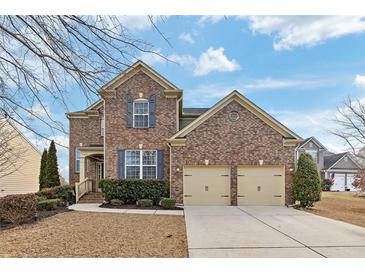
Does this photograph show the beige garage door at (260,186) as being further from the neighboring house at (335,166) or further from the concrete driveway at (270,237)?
the neighboring house at (335,166)

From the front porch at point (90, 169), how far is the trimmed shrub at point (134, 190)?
1.91 metres

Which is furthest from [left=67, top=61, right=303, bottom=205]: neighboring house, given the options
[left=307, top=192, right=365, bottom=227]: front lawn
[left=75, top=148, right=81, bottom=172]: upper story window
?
[left=75, top=148, right=81, bottom=172]: upper story window

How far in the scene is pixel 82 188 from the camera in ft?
55.8

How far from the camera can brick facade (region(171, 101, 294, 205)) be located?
50.9 feet

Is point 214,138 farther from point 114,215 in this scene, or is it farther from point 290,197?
point 114,215

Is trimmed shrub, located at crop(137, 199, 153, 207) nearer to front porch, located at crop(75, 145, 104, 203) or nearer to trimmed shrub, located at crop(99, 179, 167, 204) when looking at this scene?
trimmed shrub, located at crop(99, 179, 167, 204)

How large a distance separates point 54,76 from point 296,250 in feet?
17.0

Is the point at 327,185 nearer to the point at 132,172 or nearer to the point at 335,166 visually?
the point at 335,166

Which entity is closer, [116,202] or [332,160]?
[116,202]

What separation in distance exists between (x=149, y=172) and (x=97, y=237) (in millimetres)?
8135

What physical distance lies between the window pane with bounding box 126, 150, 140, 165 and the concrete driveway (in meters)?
5.64

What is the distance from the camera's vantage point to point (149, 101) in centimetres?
1662

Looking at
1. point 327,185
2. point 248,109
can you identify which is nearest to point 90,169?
point 248,109
